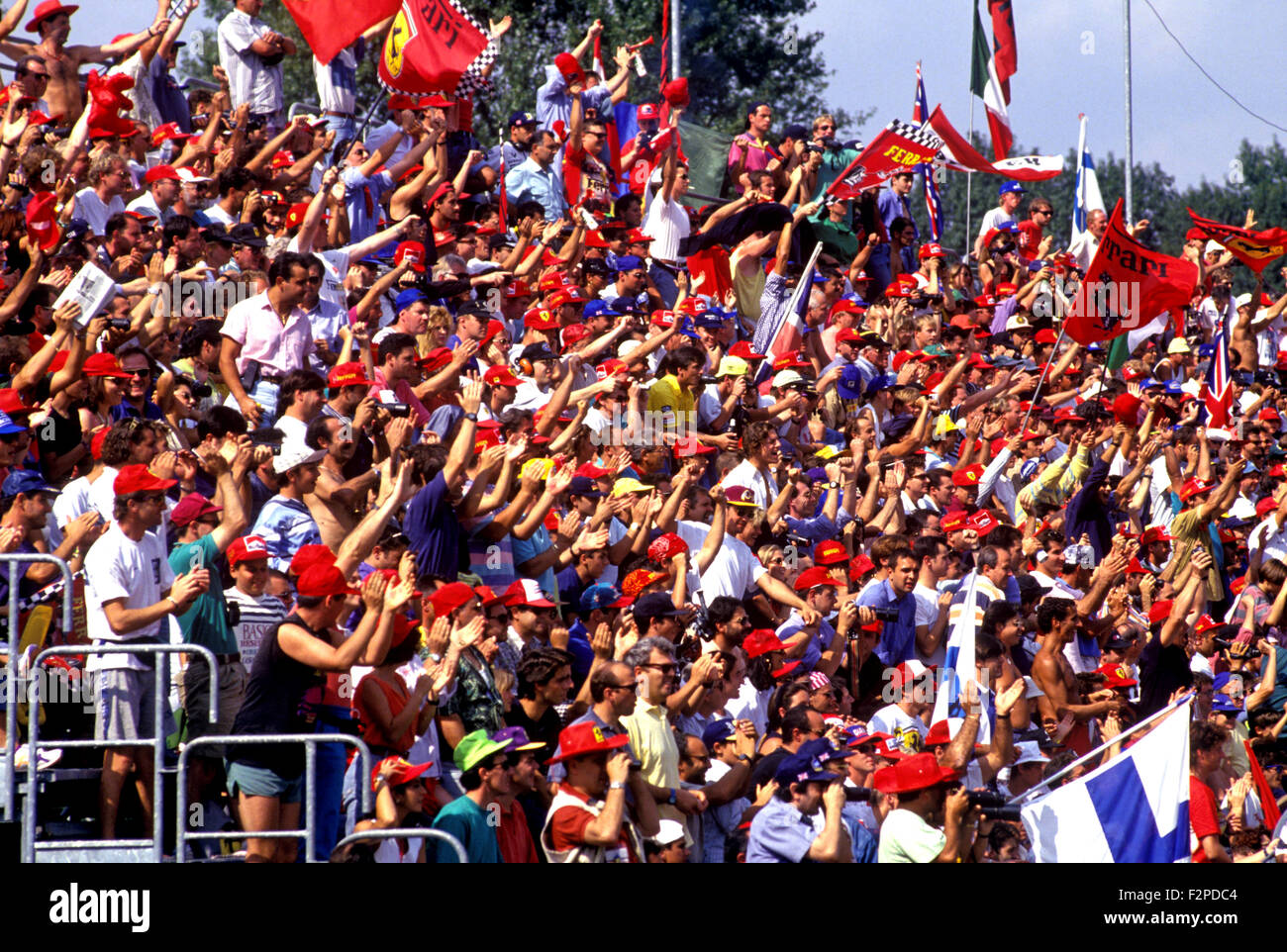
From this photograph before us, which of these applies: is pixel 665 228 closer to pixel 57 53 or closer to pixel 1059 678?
pixel 57 53

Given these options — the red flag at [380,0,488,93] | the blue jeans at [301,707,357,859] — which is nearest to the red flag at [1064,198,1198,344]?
the red flag at [380,0,488,93]

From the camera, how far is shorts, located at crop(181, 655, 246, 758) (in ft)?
26.3

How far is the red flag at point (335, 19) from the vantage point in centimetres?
1456

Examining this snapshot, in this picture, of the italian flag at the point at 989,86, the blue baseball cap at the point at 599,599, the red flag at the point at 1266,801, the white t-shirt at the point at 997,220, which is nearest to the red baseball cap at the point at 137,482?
the blue baseball cap at the point at 599,599

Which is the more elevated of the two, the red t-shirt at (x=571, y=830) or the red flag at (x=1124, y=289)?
the red flag at (x=1124, y=289)

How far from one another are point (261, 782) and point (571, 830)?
1.21 meters

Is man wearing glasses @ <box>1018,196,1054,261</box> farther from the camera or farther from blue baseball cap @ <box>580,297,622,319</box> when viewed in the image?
the camera

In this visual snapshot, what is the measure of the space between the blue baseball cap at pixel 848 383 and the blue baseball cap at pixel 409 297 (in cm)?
371

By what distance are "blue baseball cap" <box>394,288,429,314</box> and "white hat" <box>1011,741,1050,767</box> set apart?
475cm

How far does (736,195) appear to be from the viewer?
19.6 meters

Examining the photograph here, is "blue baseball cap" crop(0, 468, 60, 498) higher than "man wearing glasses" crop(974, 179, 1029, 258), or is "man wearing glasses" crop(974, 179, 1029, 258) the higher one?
"man wearing glasses" crop(974, 179, 1029, 258)

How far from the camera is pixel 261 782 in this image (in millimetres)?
7770

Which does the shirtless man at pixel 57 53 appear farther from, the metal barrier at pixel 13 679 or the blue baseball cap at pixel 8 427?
the metal barrier at pixel 13 679
